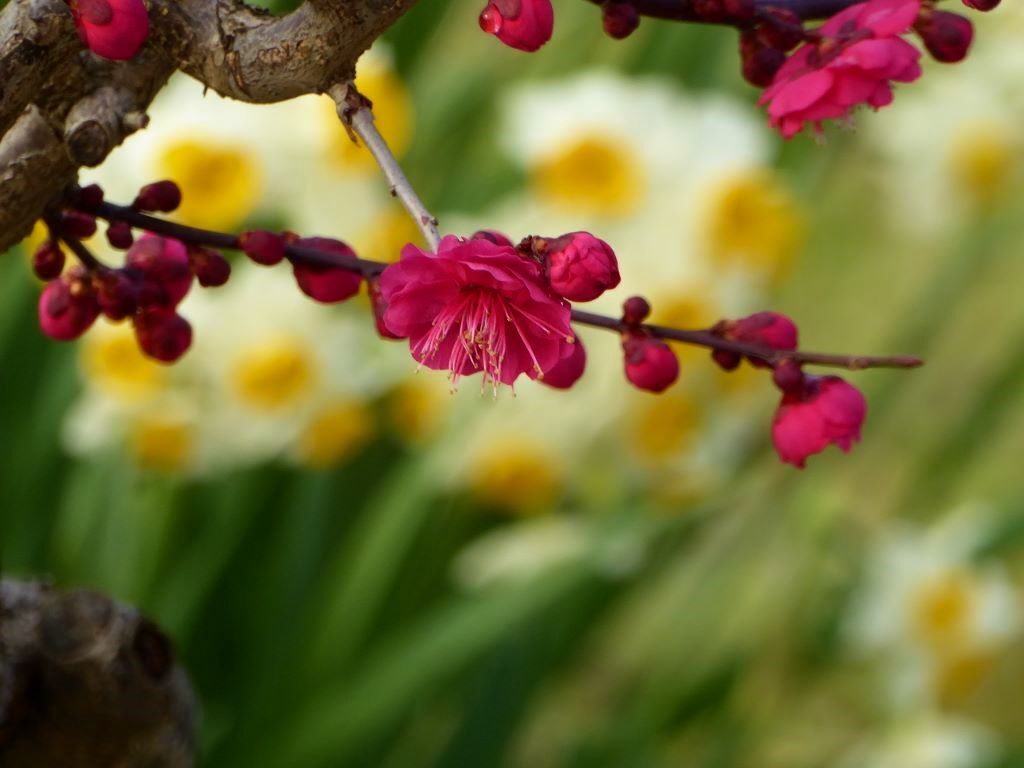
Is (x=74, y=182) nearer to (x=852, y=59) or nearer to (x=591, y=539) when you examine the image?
(x=852, y=59)

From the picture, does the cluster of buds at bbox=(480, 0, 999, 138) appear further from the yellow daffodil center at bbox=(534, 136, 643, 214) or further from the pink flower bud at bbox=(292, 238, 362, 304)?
the yellow daffodil center at bbox=(534, 136, 643, 214)

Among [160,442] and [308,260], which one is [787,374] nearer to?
[308,260]

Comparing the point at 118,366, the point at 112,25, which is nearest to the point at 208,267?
the point at 112,25

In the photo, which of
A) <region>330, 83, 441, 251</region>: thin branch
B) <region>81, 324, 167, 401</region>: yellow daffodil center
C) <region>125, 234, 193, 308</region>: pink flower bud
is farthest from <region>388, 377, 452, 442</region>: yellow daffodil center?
<region>330, 83, 441, 251</region>: thin branch

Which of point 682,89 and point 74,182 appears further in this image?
point 682,89

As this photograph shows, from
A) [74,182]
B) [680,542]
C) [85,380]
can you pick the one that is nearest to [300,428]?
[85,380]

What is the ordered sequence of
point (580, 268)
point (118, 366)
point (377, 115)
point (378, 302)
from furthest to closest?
point (377, 115) < point (118, 366) < point (378, 302) < point (580, 268)
